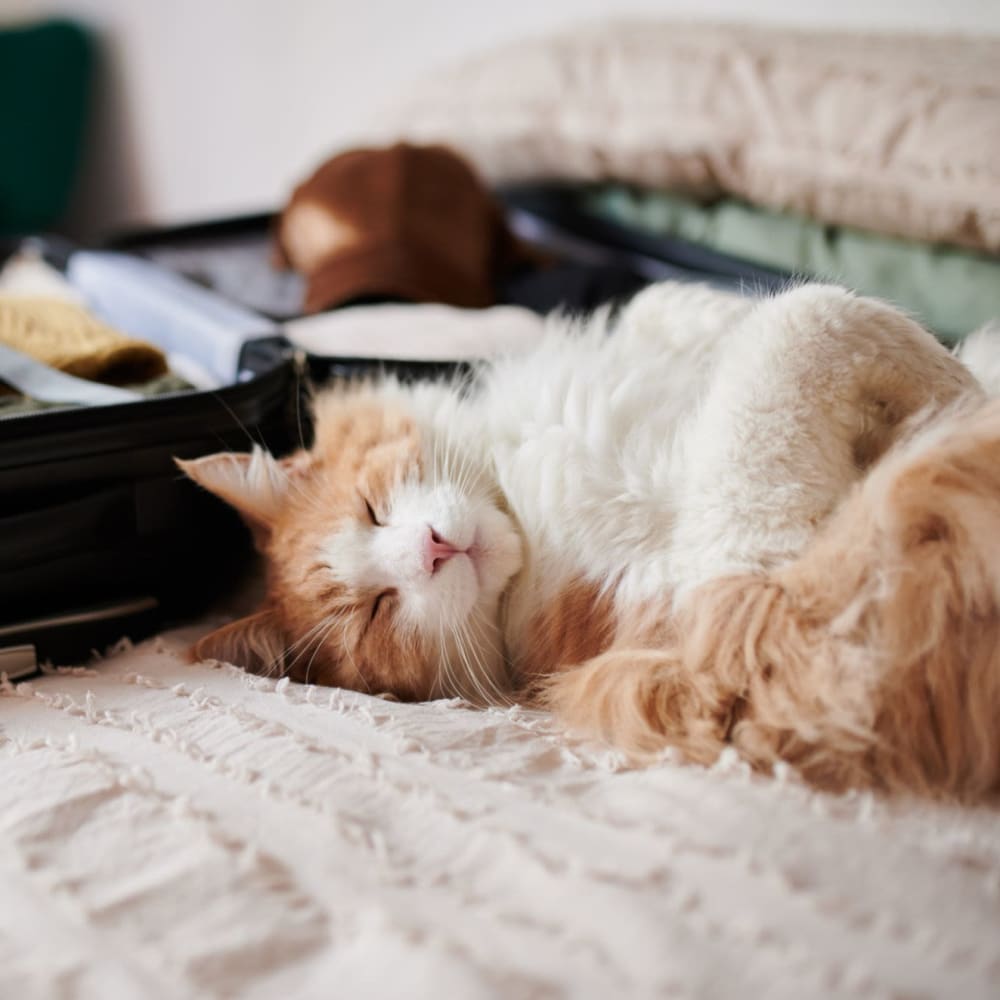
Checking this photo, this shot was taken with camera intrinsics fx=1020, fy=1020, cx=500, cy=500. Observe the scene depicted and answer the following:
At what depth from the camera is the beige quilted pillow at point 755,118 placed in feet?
4.97

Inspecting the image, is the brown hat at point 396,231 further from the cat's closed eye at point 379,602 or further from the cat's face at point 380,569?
the cat's closed eye at point 379,602

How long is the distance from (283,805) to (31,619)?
20.4 inches

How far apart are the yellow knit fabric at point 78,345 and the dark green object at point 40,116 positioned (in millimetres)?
2683

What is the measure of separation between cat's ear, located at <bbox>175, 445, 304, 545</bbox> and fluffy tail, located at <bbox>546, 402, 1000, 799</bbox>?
51 cm

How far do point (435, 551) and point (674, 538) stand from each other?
27 centimetres

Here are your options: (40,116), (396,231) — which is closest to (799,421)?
(396,231)

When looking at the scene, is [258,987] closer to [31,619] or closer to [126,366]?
[31,619]

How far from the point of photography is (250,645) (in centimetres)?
123

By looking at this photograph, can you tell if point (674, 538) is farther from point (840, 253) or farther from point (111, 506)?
point (840, 253)

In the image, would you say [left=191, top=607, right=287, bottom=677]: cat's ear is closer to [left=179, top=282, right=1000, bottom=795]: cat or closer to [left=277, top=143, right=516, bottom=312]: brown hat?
[left=179, top=282, right=1000, bottom=795]: cat

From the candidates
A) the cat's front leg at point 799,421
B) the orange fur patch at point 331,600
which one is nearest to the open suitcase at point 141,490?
the orange fur patch at point 331,600

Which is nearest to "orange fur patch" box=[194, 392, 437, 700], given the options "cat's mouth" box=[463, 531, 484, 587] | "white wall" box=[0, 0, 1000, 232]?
"cat's mouth" box=[463, 531, 484, 587]

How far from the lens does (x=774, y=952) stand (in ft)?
2.20

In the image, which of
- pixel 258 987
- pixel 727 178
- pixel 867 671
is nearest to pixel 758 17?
pixel 727 178
